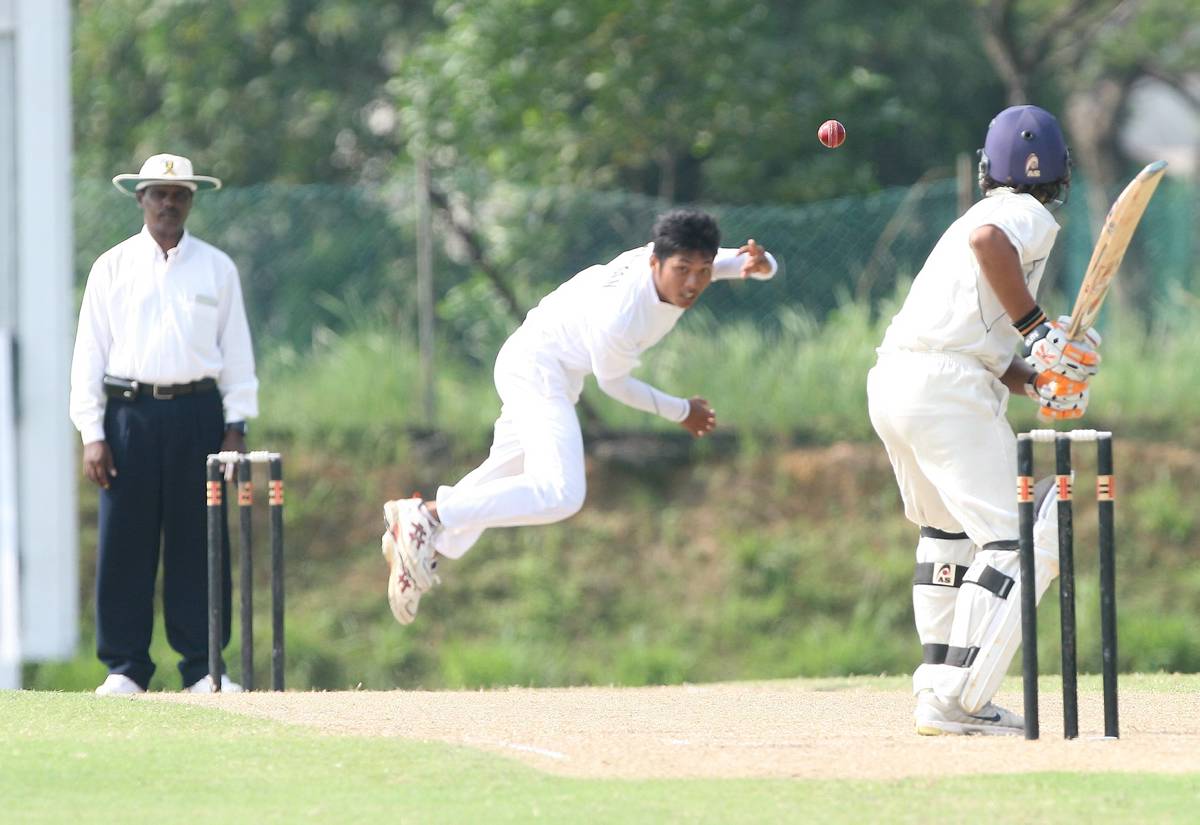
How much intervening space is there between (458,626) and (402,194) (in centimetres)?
300

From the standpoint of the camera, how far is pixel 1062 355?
20.7 feet

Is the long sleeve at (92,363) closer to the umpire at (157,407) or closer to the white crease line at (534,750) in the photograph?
the umpire at (157,407)

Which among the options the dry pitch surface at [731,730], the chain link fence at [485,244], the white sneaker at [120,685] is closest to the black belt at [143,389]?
the white sneaker at [120,685]

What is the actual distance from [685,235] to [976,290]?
1.11 meters

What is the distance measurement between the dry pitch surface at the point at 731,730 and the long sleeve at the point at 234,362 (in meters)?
1.49

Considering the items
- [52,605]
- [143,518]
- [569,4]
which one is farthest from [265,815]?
[569,4]

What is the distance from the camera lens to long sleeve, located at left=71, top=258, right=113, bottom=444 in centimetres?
862

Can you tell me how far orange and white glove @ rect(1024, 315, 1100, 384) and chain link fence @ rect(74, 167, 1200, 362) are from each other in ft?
23.8

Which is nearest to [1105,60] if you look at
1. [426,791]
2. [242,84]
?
[242,84]

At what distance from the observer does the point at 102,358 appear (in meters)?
8.70

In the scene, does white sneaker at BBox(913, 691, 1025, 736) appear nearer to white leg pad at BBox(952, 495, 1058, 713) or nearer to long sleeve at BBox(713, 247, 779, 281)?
white leg pad at BBox(952, 495, 1058, 713)

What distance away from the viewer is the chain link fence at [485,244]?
13602mm

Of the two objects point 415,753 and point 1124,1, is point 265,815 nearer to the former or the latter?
point 415,753

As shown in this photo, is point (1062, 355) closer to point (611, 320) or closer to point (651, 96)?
point (611, 320)
